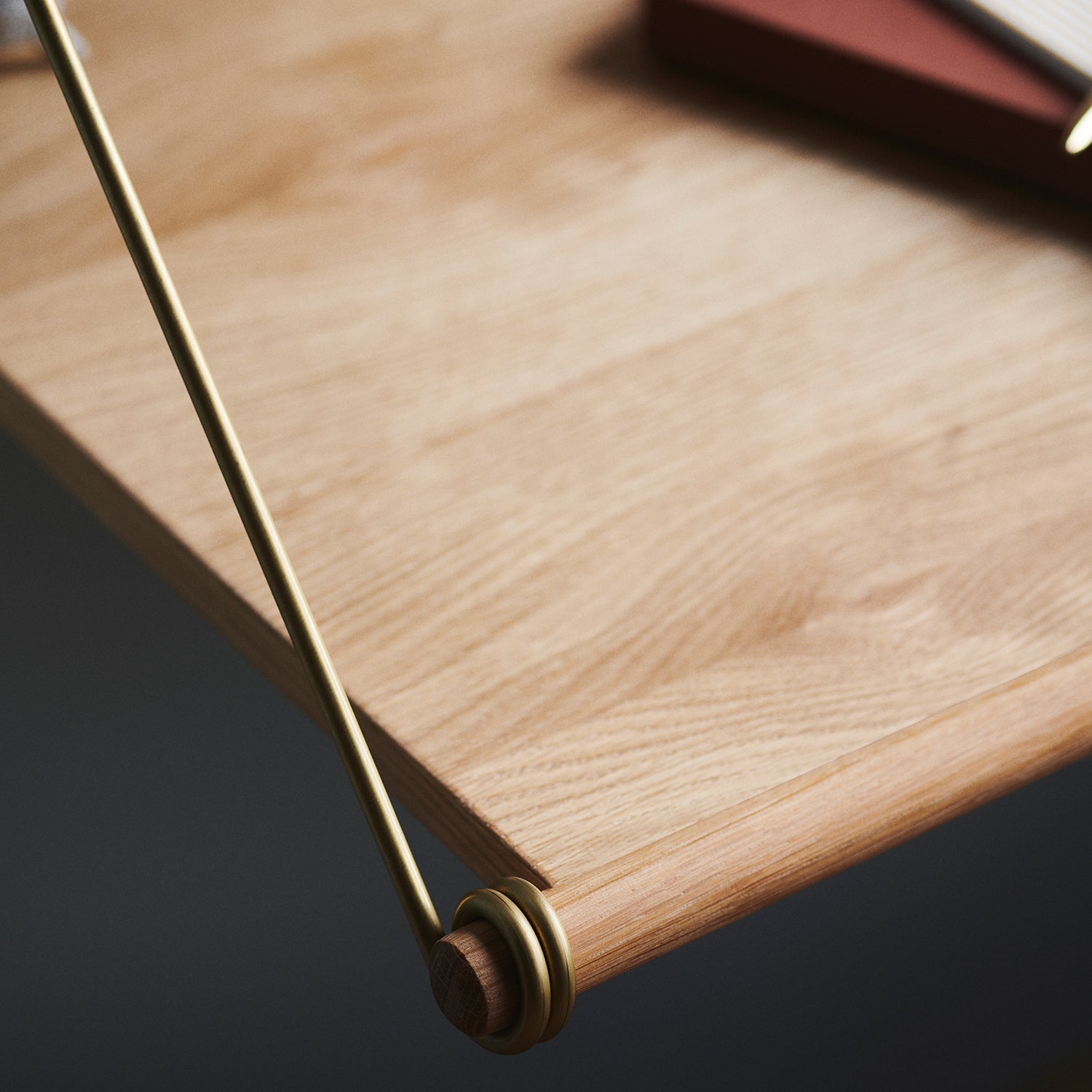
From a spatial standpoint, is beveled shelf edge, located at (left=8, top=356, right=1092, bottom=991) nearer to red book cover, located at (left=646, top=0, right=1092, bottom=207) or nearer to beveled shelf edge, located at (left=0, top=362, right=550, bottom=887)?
beveled shelf edge, located at (left=0, top=362, right=550, bottom=887)

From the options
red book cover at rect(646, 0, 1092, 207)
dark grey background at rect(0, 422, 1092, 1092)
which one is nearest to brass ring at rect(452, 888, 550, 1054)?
red book cover at rect(646, 0, 1092, 207)

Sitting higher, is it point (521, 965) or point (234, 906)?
point (521, 965)

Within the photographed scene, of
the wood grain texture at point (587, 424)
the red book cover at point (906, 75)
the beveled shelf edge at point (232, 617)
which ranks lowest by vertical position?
the beveled shelf edge at point (232, 617)

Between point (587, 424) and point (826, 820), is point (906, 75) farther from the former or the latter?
point (826, 820)

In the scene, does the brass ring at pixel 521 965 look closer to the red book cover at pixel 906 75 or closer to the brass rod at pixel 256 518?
the brass rod at pixel 256 518

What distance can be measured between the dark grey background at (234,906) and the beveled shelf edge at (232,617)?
0.88 ft

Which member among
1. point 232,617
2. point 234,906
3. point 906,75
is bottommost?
point 234,906

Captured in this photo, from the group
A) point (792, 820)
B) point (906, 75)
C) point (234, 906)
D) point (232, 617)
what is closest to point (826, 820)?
point (792, 820)

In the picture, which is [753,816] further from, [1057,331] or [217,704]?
[217,704]

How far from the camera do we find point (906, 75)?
0.38 metres

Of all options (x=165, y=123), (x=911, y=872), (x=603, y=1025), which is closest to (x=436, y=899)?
(x=603, y=1025)

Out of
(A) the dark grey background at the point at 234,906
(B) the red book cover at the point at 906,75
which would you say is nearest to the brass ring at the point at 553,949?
(B) the red book cover at the point at 906,75

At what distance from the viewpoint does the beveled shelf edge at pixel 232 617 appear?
22cm

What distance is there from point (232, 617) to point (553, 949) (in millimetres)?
122
